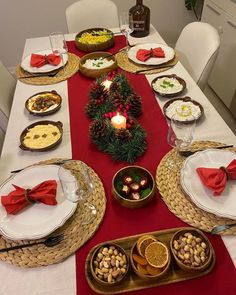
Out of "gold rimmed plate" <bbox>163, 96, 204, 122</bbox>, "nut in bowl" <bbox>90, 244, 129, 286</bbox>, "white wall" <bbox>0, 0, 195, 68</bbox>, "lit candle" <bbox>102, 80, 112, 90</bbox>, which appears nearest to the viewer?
"nut in bowl" <bbox>90, 244, 129, 286</bbox>

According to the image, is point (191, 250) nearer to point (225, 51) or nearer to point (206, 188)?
point (206, 188)

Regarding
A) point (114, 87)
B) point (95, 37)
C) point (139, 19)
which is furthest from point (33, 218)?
point (139, 19)

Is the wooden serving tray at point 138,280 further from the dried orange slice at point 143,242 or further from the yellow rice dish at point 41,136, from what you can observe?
the yellow rice dish at point 41,136

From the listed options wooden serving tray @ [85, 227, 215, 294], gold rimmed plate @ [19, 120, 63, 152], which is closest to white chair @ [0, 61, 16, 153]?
gold rimmed plate @ [19, 120, 63, 152]

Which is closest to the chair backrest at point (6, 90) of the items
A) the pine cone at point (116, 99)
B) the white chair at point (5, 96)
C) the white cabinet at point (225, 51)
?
the white chair at point (5, 96)

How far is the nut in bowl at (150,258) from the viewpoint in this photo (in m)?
0.62

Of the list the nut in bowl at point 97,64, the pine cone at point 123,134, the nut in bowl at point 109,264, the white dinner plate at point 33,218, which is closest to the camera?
the nut in bowl at point 109,264

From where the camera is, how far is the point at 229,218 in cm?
72

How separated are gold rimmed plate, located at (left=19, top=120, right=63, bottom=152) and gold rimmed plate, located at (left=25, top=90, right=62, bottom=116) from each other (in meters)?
0.09

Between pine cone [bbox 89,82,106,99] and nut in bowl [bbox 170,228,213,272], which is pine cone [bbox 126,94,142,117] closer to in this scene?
pine cone [bbox 89,82,106,99]

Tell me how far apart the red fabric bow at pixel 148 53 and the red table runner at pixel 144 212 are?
23 cm

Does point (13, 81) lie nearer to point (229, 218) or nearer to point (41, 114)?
point (41, 114)

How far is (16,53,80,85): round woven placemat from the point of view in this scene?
135cm

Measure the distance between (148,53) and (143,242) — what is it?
1062mm
